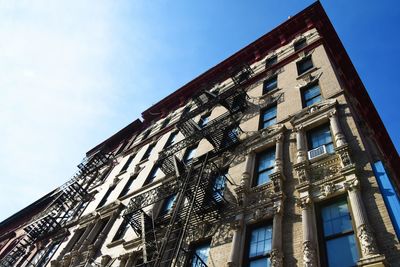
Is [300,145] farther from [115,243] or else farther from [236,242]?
[115,243]

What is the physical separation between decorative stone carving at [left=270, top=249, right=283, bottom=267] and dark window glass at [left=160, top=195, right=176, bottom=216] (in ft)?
25.4

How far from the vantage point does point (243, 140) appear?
15.9 m

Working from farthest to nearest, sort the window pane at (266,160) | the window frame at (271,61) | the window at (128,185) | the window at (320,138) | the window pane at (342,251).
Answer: the window frame at (271,61) < the window at (128,185) < the window pane at (266,160) < the window at (320,138) < the window pane at (342,251)

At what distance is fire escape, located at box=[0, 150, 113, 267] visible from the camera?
24.6 metres

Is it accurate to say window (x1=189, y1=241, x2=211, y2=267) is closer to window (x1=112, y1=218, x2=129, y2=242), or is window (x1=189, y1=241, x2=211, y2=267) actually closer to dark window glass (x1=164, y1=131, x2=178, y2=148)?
window (x1=112, y1=218, x2=129, y2=242)

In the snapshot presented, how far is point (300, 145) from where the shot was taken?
12578 mm

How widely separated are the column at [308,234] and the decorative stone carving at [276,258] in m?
0.75

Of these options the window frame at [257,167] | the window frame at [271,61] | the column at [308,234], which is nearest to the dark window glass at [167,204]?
the window frame at [257,167]

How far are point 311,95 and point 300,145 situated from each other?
14.3 feet

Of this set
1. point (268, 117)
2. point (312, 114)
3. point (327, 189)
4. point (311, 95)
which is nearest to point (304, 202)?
point (327, 189)

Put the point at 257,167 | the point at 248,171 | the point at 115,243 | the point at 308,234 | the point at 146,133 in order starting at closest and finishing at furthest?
the point at 308,234, the point at 248,171, the point at 257,167, the point at 115,243, the point at 146,133

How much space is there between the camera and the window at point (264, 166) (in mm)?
13065

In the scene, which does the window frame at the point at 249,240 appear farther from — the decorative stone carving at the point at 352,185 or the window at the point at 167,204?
the window at the point at 167,204

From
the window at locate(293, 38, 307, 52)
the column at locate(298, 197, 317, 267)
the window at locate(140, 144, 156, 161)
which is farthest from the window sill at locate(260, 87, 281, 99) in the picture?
the window at locate(140, 144, 156, 161)
